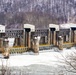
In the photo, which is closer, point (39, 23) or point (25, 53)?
point (25, 53)

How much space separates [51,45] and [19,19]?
4879 centimetres

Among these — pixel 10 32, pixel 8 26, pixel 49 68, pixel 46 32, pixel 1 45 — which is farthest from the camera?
pixel 8 26

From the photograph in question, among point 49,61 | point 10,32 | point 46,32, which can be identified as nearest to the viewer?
point 49,61

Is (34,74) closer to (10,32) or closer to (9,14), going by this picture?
(10,32)

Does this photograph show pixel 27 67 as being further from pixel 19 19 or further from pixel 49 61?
pixel 19 19

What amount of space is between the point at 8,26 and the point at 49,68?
5610cm

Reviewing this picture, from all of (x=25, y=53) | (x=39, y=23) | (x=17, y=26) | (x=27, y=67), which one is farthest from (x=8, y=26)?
(x=27, y=67)

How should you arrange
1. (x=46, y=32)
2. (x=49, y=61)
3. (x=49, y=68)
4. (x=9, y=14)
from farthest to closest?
(x=9, y=14) < (x=46, y=32) < (x=49, y=61) < (x=49, y=68)

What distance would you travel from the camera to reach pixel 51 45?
90.2ft

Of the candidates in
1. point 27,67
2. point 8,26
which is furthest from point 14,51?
point 8,26

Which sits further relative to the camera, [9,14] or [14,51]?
[9,14]

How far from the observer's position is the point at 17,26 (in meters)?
73.4

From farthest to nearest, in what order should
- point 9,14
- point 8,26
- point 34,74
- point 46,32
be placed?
point 9,14, point 8,26, point 46,32, point 34,74

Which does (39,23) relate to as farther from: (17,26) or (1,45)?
(1,45)
